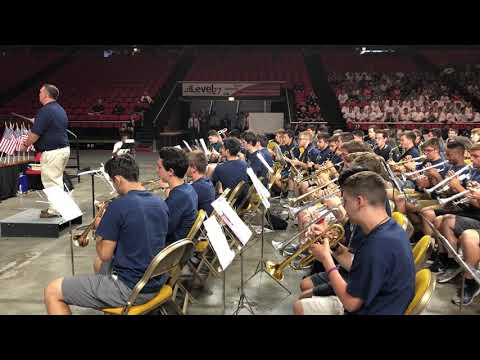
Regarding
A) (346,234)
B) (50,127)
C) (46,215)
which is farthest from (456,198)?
(46,215)

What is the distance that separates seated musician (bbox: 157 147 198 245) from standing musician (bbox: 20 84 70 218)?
107 inches

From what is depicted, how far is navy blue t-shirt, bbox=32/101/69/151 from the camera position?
5953mm

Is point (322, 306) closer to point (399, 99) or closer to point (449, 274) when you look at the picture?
point (449, 274)

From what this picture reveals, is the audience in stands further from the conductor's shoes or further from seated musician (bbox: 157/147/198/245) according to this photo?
seated musician (bbox: 157/147/198/245)

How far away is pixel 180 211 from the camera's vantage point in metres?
3.96

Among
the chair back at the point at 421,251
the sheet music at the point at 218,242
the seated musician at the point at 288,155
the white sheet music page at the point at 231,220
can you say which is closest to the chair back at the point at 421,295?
the chair back at the point at 421,251

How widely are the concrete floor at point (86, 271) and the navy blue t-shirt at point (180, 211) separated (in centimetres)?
71

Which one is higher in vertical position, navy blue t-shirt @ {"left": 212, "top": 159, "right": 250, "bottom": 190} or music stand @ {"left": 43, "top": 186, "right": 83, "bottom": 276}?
navy blue t-shirt @ {"left": 212, "top": 159, "right": 250, "bottom": 190}

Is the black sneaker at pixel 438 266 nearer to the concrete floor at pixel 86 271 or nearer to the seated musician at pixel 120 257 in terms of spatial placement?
the concrete floor at pixel 86 271

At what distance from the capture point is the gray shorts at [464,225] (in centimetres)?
450

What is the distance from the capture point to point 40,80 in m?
23.0

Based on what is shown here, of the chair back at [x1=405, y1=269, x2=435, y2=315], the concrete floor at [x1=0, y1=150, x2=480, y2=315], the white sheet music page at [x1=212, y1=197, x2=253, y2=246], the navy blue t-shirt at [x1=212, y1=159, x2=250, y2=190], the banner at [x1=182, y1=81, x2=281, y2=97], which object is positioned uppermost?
the banner at [x1=182, y1=81, x2=281, y2=97]

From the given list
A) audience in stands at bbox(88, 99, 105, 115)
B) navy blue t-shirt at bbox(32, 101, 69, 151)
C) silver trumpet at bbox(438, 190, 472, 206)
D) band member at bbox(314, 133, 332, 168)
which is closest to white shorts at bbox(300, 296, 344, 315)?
silver trumpet at bbox(438, 190, 472, 206)
